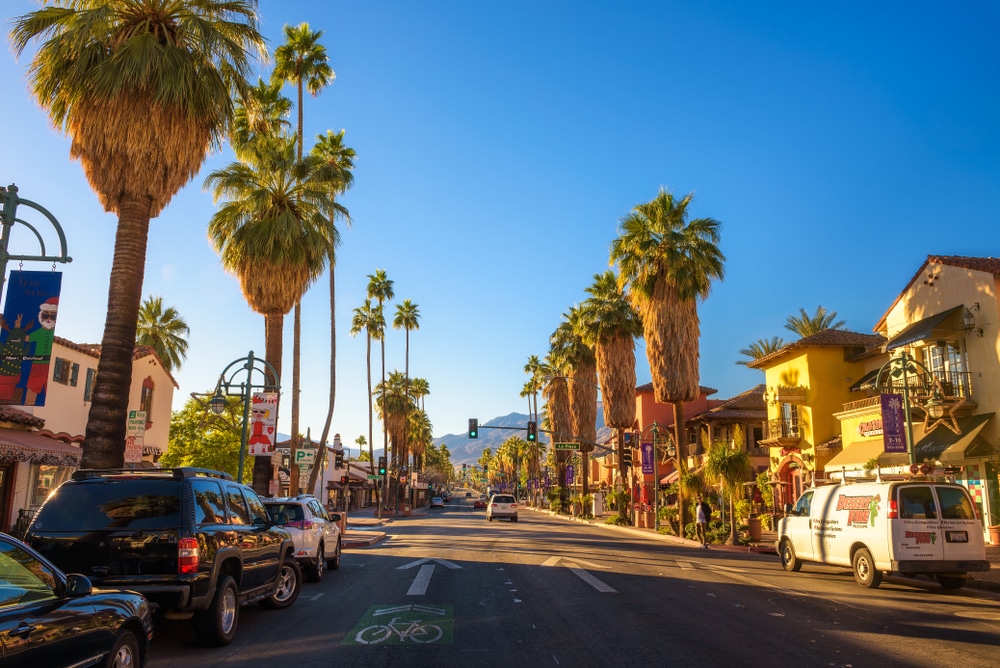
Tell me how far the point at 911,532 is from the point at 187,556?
12235mm

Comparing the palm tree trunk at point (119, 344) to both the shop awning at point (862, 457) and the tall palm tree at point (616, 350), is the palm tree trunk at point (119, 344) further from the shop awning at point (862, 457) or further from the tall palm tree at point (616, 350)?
the tall palm tree at point (616, 350)

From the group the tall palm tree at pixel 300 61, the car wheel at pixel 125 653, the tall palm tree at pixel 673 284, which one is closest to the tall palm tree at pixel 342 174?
the tall palm tree at pixel 300 61

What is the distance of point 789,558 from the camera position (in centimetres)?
1714

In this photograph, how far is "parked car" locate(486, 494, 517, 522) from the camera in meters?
49.2

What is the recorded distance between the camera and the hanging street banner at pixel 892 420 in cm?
2100

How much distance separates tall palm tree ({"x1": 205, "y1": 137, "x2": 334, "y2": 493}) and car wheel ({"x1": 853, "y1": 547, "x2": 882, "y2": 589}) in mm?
16305

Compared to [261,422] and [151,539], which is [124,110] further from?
[151,539]

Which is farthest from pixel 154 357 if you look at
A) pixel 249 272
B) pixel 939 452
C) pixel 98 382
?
pixel 939 452

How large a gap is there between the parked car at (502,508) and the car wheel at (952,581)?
120 ft

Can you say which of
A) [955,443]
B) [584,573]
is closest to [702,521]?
[955,443]

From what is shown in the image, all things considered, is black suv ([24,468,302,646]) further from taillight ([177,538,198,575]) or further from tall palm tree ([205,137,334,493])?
tall palm tree ([205,137,334,493])

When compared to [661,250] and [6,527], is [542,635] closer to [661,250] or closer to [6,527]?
[6,527]

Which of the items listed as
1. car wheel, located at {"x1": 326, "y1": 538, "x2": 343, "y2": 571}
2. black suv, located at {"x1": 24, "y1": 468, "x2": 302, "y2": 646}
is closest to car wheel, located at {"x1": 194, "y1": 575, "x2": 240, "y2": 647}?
black suv, located at {"x1": 24, "y1": 468, "x2": 302, "y2": 646}

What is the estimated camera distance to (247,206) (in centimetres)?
2439
